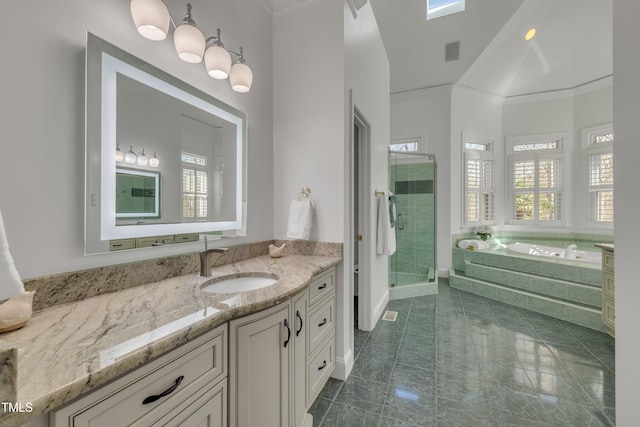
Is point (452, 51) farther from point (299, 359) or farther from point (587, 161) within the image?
point (299, 359)

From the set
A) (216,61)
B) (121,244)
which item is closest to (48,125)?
(121,244)

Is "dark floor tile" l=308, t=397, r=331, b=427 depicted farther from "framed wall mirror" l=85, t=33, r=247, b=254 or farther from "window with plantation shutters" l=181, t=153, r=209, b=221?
"window with plantation shutters" l=181, t=153, r=209, b=221

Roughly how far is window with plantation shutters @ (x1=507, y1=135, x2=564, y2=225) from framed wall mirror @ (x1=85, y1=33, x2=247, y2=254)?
17.5ft

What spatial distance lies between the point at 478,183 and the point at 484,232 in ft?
3.05

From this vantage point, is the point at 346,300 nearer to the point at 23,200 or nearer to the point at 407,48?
the point at 23,200

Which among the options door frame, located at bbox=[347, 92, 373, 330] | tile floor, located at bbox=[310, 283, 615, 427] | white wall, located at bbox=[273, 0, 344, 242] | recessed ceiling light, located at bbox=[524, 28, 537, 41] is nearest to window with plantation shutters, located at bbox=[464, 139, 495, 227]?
recessed ceiling light, located at bbox=[524, 28, 537, 41]

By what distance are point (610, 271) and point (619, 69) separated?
6.10 ft

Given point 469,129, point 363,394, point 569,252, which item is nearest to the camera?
point 363,394

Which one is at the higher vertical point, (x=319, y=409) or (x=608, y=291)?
(x=608, y=291)

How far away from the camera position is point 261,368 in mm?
1050

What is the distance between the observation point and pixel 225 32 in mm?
1685

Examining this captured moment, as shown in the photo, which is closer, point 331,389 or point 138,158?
point 138,158

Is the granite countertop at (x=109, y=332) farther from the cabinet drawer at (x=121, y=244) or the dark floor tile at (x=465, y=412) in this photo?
the dark floor tile at (x=465, y=412)

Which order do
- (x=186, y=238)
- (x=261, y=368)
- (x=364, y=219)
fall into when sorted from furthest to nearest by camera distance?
(x=364, y=219), (x=186, y=238), (x=261, y=368)
